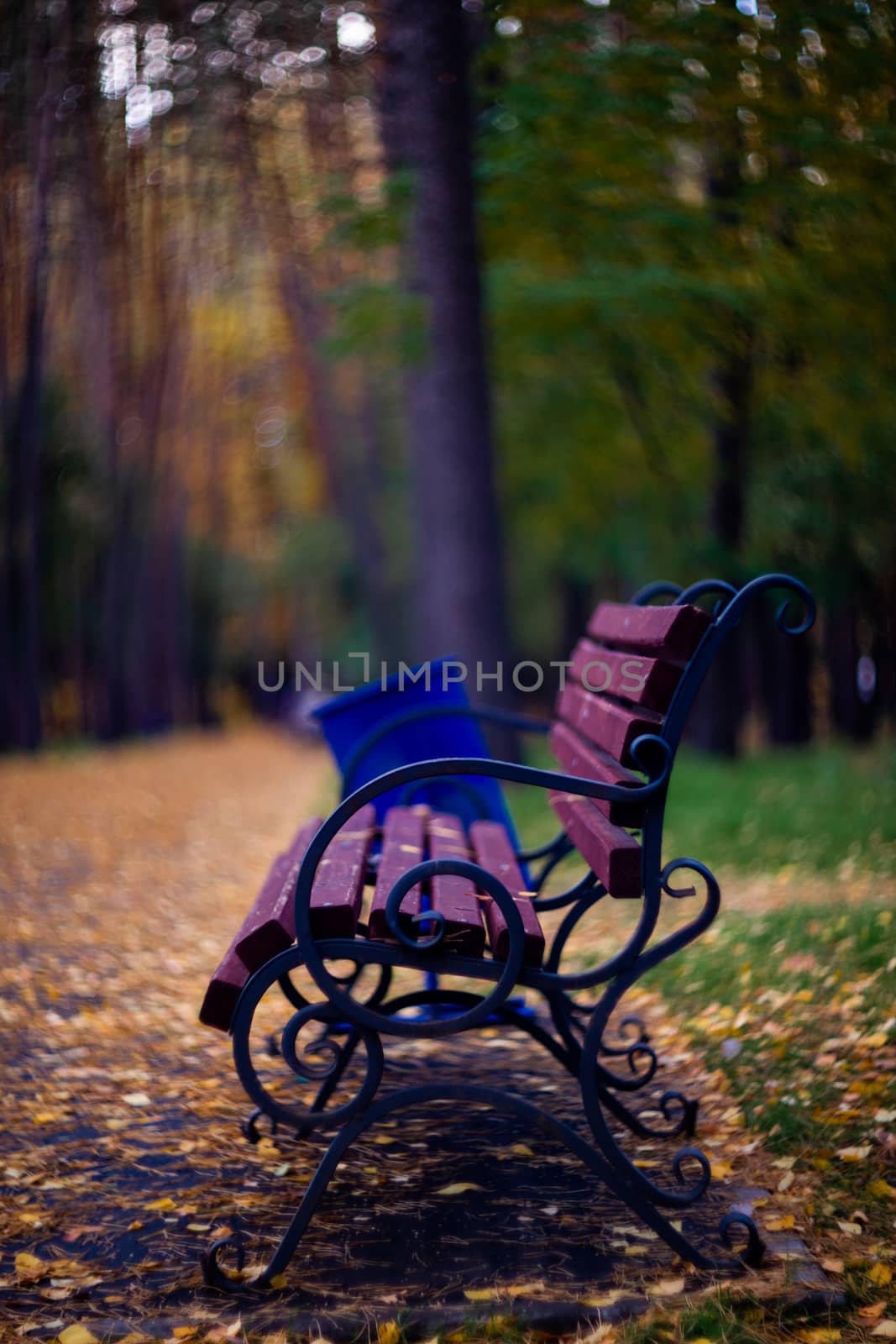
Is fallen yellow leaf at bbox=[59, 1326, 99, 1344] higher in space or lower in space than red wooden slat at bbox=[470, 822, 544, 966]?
lower

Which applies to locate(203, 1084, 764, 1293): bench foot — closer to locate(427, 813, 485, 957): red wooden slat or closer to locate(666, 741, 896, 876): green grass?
locate(427, 813, 485, 957): red wooden slat

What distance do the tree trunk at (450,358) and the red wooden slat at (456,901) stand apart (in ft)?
14.6

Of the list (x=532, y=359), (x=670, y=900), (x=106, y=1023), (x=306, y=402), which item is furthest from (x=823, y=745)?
(x=306, y=402)

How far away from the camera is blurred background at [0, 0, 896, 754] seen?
7770 mm

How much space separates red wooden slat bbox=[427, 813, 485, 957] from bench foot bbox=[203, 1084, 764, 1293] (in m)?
0.30

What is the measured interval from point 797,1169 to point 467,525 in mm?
5662

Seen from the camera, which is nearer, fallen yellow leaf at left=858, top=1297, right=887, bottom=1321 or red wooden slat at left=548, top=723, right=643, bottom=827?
fallen yellow leaf at left=858, top=1297, right=887, bottom=1321

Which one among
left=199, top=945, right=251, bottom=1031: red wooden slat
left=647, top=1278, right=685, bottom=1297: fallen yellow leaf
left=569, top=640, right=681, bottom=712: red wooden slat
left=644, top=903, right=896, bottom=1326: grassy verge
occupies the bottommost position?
left=644, top=903, right=896, bottom=1326: grassy verge

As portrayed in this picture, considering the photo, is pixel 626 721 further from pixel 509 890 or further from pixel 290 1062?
pixel 290 1062

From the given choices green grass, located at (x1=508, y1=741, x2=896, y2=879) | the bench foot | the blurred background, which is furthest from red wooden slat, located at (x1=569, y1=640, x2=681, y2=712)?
the blurred background

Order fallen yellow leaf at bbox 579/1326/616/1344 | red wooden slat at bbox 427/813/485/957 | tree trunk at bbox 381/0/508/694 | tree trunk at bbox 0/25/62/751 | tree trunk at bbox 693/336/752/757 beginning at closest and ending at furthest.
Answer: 1. fallen yellow leaf at bbox 579/1326/616/1344
2. red wooden slat at bbox 427/813/485/957
3. tree trunk at bbox 381/0/508/694
4. tree trunk at bbox 693/336/752/757
5. tree trunk at bbox 0/25/62/751

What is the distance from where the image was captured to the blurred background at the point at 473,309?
25.5ft

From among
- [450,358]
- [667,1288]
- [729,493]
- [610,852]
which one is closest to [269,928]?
[610,852]

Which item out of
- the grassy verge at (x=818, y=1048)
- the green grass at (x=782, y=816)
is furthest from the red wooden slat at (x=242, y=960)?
the green grass at (x=782, y=816)
